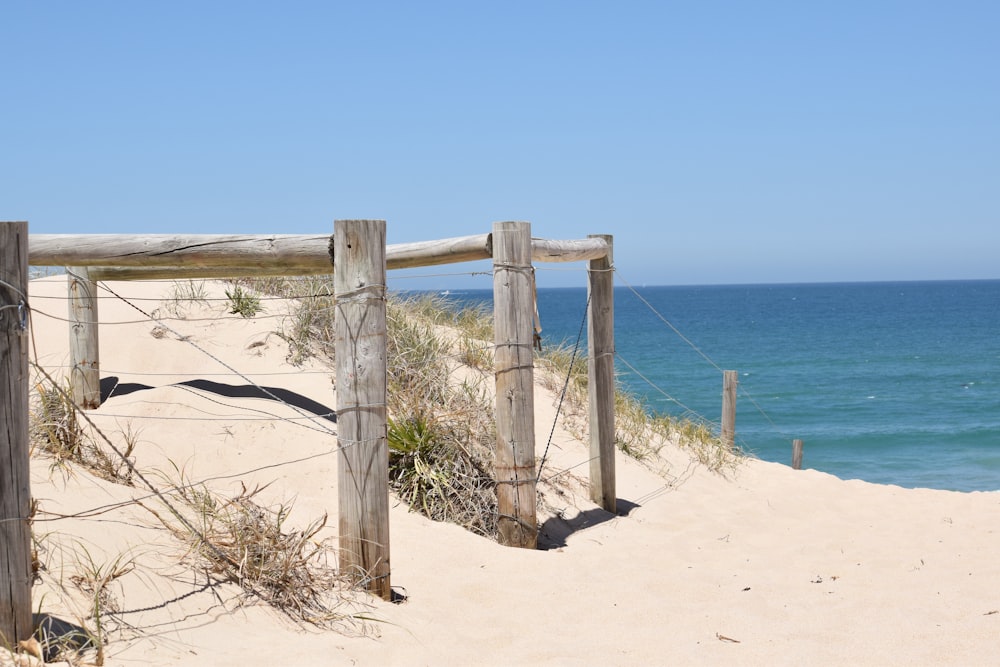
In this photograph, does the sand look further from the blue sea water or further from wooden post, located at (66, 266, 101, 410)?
the blue sea water

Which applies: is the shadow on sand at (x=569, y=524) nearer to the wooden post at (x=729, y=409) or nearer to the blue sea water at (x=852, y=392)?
the blue sea water at (x=852, y=392)

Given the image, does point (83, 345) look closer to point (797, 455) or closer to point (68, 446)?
point (68, 446)

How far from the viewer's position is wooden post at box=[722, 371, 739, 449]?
10836 millimetres

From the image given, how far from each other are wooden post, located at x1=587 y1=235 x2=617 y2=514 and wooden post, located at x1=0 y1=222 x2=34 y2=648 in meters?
4.68

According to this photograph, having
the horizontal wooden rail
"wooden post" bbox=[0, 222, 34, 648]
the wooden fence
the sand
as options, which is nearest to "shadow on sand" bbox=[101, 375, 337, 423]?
the sand

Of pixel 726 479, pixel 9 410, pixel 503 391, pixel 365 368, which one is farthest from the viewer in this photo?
pixel 726 479

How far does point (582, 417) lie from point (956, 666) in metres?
5.84

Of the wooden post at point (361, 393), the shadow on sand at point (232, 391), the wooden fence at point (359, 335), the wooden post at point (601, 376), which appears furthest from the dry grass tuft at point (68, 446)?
the wooden post at point (601, 376)

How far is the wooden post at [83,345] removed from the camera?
22.8 feet

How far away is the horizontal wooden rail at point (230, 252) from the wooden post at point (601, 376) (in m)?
0.33

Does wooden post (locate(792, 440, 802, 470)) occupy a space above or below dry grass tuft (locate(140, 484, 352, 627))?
below

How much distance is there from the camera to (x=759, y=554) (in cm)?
632

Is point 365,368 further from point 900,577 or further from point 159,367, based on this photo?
point 159,367

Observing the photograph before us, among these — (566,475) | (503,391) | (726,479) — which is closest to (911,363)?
(726,479)
